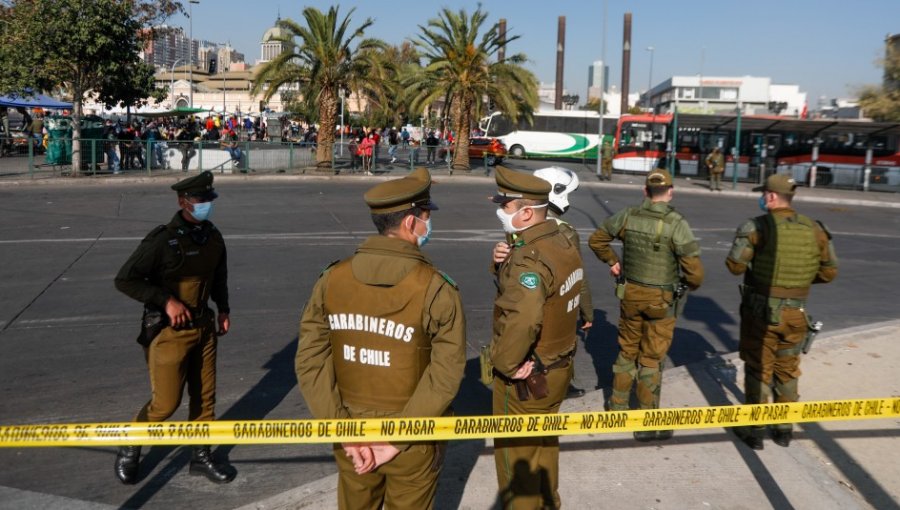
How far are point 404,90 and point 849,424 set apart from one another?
26.8 meters

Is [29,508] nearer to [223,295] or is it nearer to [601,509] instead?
[223,295]

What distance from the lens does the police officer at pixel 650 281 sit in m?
5.31

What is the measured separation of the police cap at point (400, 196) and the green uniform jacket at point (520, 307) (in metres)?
0.68

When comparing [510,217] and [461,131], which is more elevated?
[461,131]

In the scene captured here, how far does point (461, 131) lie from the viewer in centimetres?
3155

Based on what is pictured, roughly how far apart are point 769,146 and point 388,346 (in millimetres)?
32570

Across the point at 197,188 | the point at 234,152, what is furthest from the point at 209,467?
the point at 234,152

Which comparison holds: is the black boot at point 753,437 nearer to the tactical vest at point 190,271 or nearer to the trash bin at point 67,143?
the tactical vest at point 190,271

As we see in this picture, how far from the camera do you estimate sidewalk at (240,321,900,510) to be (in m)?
4.46

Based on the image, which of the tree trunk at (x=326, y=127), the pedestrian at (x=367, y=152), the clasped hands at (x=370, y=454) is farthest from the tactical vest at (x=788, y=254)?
the pedestrian at (x=367, y=152)

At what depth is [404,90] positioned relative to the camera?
101 ft

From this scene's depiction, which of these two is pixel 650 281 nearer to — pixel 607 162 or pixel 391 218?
pixel 391 218

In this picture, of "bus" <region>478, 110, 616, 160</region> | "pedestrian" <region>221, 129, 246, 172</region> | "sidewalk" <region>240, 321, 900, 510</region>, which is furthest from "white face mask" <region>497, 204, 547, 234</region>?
"bus" <region>478, 110, 616, 160</region>

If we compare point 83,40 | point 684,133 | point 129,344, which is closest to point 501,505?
point 129,344
